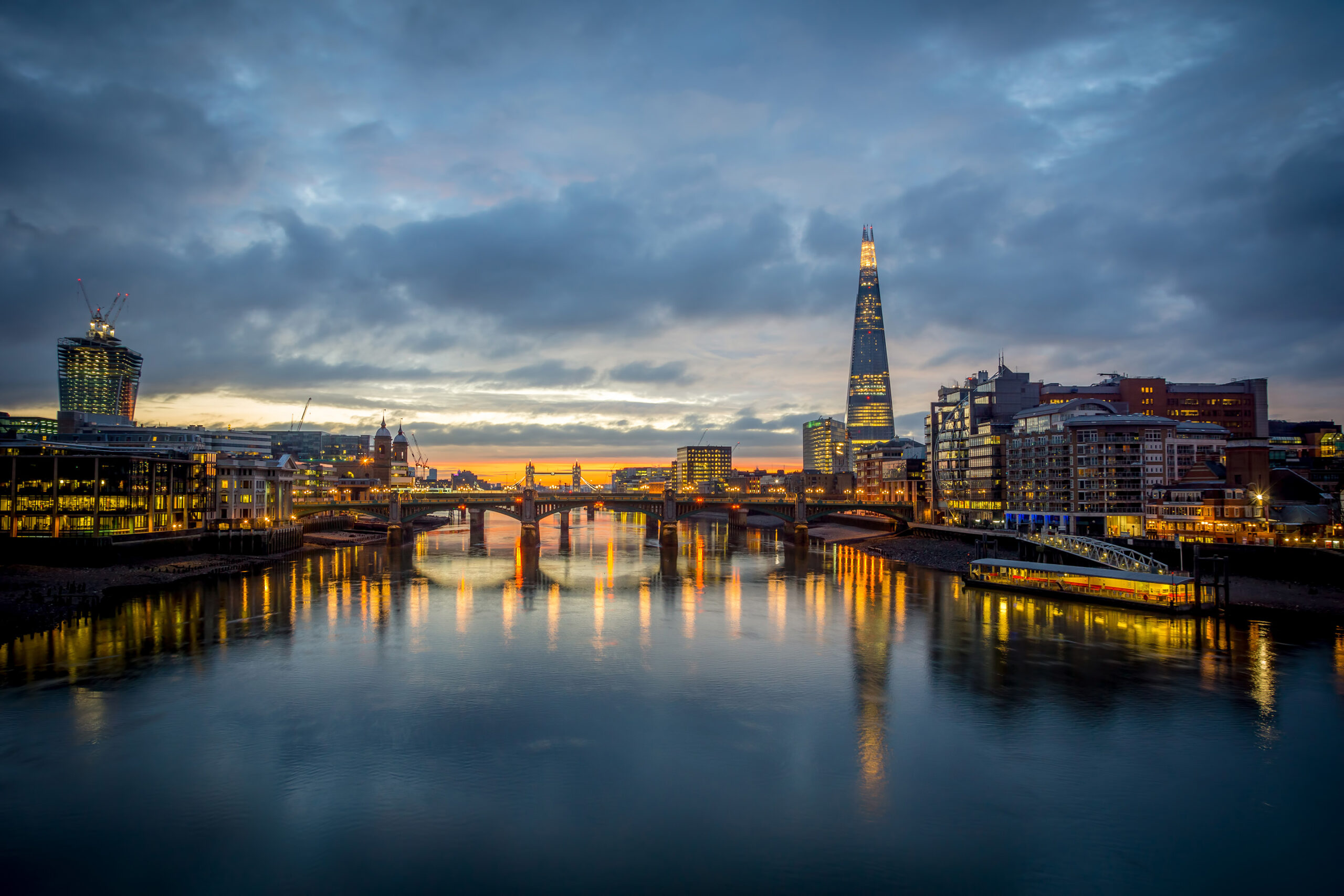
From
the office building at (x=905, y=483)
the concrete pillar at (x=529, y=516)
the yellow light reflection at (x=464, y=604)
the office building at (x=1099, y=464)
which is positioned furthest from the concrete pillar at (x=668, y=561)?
the office building at (x=905, y=483)

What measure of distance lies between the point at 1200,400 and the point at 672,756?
458 ft

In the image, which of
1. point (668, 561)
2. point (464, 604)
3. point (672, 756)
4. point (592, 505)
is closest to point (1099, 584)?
point (672, 756)

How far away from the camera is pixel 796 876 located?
1927 cm

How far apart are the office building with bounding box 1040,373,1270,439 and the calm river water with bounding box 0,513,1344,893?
86717 millimetres

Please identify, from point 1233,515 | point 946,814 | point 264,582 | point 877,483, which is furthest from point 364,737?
point 877,483

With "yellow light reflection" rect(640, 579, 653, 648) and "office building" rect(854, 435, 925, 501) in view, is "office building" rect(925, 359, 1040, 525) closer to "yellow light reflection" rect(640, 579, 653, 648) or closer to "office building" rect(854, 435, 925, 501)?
"office building" rect(854, 435, 925, 501)

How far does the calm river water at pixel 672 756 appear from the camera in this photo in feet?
65.0

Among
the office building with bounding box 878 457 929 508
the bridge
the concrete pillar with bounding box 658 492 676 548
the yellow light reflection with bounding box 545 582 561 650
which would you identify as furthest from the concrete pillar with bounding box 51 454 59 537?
the office building with bounding box 878 457 929 508

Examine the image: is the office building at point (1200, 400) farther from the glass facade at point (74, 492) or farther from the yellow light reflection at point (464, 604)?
the glass facade at point (74, 492)

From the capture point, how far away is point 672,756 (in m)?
26.9

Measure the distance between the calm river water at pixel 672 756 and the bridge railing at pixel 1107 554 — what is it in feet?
35.8

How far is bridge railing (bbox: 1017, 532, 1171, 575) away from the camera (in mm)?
60344

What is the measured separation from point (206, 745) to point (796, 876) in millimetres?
21815

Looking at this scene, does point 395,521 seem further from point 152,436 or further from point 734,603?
point 734,603
